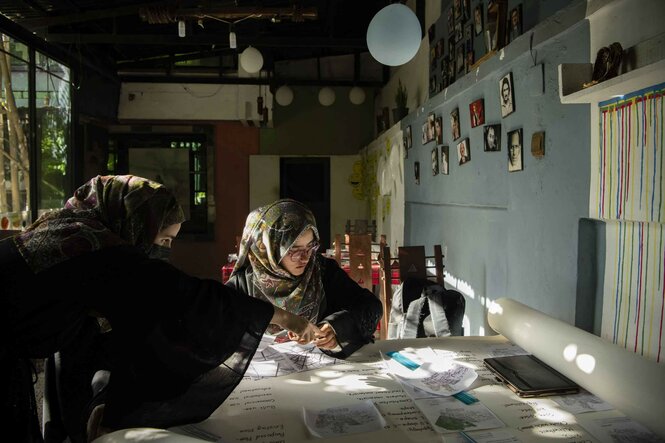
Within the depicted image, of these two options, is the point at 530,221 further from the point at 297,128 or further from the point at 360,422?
the point at 297,128

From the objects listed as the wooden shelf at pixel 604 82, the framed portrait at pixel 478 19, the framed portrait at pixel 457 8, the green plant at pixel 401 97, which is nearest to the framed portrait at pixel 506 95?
the framed portrait at pixel 478 19

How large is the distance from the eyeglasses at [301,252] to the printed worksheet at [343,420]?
951 mm

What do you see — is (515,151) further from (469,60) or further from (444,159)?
(444,159)

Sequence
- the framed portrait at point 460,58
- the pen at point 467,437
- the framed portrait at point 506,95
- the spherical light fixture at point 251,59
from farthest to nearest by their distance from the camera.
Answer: the spherical light fixture at point 251,59 → the framed portrait at point 460,58 → the framed portrait at point 506,95 → the pen at point 467,437

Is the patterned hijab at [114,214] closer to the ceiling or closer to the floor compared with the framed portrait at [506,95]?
closer to the floor

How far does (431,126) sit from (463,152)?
35.5 inches

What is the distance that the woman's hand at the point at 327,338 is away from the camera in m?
1.79

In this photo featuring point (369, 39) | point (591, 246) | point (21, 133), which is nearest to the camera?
point (591, 246)

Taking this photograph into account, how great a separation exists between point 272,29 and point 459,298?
19.5 ft

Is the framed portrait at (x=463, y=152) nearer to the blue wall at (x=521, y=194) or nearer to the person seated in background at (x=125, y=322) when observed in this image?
the blue wall at (x=521, y=194)

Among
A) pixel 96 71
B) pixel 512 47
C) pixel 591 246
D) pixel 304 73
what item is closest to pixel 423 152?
pixel 512 47

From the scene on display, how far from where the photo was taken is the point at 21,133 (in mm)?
4922

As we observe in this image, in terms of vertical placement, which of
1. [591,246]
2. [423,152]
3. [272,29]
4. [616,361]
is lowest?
[616,361]

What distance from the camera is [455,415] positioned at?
132 centimetres
